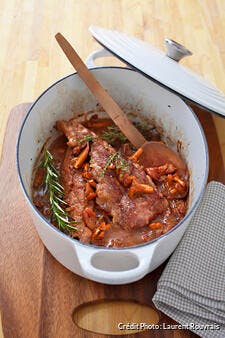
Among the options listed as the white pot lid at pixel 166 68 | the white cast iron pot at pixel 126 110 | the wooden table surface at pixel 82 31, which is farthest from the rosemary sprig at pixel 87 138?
the wooden table surface at pixel 82 31

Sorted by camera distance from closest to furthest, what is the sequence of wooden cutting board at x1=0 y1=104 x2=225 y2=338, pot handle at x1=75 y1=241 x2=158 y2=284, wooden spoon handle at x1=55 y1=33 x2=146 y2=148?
pot handle at x1=75 y1=241 x2=158 y2=284 < wooden cutting board at x1=0 y1=104 x2=225 y2=338 < wooden spoon handle at x1=55 y1=33 x2=146 y2=148

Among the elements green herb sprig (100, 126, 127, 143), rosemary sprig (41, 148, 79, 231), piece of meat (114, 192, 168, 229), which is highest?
rosemary sprig (41, 148, 79, 231)

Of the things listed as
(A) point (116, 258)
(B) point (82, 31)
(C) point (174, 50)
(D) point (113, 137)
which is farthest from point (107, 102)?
(B) point (82, 31)

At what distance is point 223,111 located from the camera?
1069 millimetres

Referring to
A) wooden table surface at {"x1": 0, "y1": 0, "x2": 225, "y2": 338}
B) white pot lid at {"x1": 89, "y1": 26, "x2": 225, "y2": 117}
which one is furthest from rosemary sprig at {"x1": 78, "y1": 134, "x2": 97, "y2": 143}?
wooden table surface at {"x1": 0, "y1": 0, "x2": 225, "y2": 338}

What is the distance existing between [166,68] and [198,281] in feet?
1.80

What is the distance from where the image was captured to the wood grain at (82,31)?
1.68 m

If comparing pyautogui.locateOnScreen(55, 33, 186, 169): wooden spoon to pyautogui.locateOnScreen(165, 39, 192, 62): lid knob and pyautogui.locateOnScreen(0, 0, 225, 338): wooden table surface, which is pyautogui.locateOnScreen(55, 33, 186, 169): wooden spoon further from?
pyautogui.locateOnScreen(0, 0, 225, 338): wooden table surface

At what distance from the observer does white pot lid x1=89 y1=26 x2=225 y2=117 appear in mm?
1065

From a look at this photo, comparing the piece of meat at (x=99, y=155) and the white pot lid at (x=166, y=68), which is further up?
the white pot lid at (x=166, y=68)

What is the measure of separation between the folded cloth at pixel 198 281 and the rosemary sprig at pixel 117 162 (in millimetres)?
234

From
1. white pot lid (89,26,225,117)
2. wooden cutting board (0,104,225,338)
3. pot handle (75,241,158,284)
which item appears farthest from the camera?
white pot lid (89,26,225,117)

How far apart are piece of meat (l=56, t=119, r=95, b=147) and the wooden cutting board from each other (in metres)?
0.26

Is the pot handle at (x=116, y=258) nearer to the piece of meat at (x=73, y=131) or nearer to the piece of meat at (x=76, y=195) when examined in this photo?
the piece of meat at (x=76, y=195)
